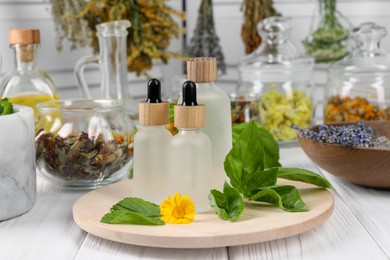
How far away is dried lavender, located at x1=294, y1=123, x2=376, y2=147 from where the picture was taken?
1146 millimetres

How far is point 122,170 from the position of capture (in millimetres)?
1202

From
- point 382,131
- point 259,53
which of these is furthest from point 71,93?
point 382,131

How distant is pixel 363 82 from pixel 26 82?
29.8 inches

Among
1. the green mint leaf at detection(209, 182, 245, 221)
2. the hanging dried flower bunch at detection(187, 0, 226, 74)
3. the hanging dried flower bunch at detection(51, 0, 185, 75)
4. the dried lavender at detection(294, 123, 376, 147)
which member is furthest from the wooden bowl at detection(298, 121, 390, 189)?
the hanging dried flower bunch at detection(187, 0, 226, 74)

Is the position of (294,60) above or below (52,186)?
above

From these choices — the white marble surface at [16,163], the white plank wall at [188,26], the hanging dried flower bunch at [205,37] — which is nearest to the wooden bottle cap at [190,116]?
the white marble surface at [16,163]

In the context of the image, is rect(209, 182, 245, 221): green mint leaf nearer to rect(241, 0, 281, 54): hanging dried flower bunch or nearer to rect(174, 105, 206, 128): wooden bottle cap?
rect(174, 105, 206, 128): wooden bottle cap

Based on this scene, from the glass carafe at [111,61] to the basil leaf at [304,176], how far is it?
0.57 metres

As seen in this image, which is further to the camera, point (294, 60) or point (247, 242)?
point (294, 60)

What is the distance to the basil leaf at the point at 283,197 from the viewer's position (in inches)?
37.0

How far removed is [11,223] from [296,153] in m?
0.76

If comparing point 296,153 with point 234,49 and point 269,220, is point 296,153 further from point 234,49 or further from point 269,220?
point 234,49

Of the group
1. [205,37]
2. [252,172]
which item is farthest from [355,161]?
[205,37]

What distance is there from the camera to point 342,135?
116 centimetres
